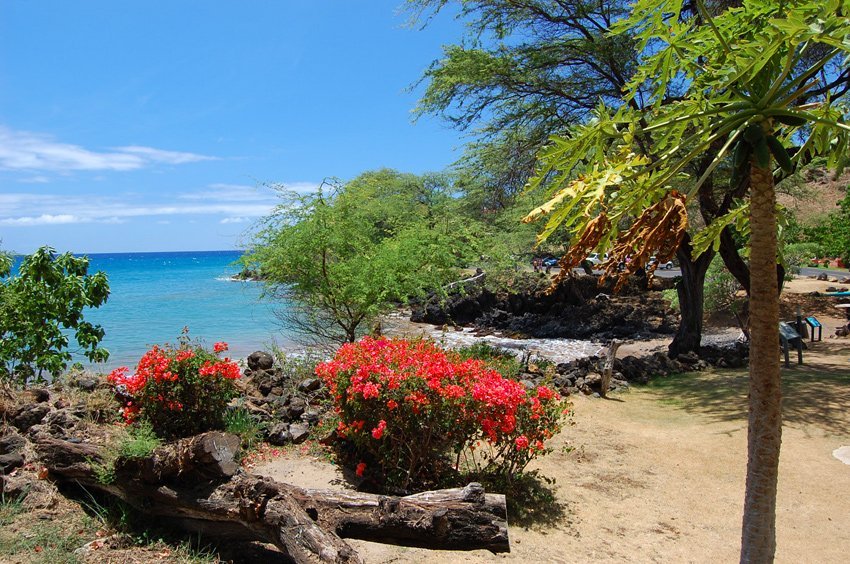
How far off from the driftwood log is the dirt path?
0.55 ft

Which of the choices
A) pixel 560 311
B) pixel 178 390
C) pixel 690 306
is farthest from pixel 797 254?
pixel 178 390

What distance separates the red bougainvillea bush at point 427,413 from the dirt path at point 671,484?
58 cm

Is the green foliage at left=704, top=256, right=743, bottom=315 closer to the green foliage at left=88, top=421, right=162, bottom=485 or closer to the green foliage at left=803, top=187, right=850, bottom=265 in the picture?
the green foliage at left=803, top=187, right=850, bottom=265

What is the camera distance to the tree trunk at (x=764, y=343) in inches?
113

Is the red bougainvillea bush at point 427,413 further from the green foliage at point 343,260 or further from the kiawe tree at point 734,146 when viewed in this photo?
the green foliage at point 343,260

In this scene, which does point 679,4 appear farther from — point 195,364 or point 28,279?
point 28,279

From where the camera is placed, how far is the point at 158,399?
6113 millimetres

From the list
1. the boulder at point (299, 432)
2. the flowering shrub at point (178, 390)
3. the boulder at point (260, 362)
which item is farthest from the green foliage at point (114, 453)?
the boulder at point (260, 362)

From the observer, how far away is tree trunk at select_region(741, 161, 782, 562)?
2.86 metres

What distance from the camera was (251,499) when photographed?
401cm

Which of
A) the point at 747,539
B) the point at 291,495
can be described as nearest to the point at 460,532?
the point at 291,495

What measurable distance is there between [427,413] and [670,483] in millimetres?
3306

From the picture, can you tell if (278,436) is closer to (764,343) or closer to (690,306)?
(764,343)

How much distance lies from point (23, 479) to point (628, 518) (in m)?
5.43
